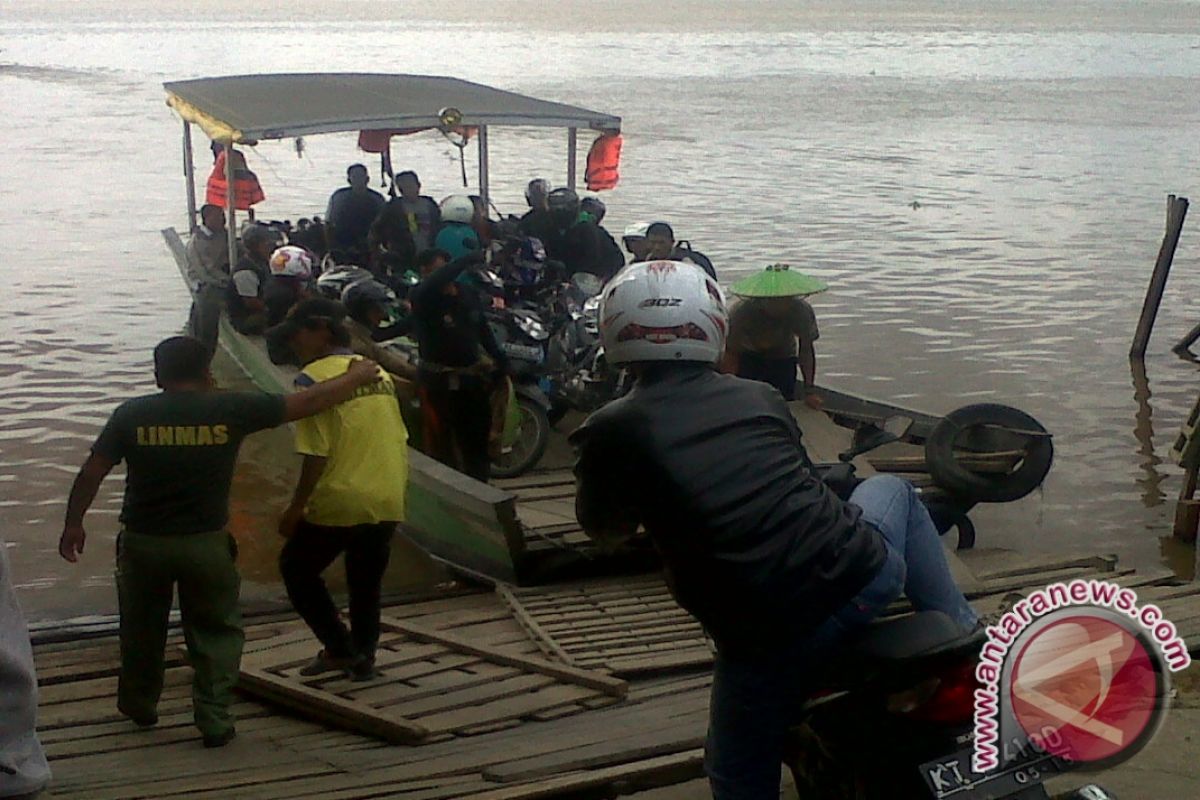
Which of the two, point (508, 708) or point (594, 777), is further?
point (508, 708)

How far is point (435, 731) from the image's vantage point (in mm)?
4750

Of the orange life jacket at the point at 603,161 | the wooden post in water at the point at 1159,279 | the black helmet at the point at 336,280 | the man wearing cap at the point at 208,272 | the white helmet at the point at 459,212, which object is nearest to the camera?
the black helmet at the point at 336,280

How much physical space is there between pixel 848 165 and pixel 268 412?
26.0 meters

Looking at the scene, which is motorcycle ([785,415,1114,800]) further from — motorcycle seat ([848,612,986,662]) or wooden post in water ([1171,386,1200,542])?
wooden post in water ([1171,386,1200,542])

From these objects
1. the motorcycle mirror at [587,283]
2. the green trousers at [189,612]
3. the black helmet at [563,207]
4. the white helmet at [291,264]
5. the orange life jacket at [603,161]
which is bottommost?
the green trousers at [189,612]

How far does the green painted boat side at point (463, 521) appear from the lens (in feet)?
22.3

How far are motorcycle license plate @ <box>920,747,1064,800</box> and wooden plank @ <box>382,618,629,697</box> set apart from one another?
2.38m

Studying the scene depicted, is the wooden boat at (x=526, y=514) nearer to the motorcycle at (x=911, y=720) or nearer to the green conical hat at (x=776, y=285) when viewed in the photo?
the green conical hat at (x=776, y=285)

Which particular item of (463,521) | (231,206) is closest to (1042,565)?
(463,521)

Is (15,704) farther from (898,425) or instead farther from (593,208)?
(593,208)

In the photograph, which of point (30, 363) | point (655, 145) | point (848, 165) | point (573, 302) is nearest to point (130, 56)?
point (655, 145)

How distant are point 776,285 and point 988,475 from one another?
1.59m

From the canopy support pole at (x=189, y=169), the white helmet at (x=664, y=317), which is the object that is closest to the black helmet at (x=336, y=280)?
Result: the canopy support pole at (x=189, y=169)

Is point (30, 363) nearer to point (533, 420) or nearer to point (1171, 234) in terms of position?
point (533, 420)
